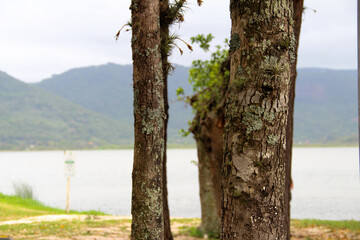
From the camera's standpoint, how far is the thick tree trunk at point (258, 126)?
290cm

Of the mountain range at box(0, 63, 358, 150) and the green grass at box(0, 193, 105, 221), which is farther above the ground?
the mountain range at box(0, 63, 358, 150)

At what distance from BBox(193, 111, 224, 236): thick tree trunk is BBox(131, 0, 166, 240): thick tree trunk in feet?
15.4

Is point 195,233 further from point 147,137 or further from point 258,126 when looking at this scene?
point 258,126

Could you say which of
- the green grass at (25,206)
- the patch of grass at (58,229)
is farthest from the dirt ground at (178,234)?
the green grass at (25,206)

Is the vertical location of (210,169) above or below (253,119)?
below

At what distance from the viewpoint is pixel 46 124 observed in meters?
150

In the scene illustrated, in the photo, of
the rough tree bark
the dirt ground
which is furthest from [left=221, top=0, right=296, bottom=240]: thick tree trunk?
the rough tree bark

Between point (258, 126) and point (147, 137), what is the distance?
173 centimetres

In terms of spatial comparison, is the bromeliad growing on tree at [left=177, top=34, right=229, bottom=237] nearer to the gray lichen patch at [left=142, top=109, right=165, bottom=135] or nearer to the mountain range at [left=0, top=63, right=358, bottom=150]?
the gray lichen patch at [left=142, top=109, right=165, bottom=135]

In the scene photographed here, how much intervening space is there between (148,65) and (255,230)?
6.96 ft

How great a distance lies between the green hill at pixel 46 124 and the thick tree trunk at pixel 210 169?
12695 centimetres

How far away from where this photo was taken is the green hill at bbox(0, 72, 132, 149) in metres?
138

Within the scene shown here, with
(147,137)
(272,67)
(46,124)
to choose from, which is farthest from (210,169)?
(46,124)

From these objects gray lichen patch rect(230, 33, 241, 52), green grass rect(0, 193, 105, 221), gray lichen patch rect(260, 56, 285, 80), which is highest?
gray lichen patch rect(230, 33, 241, 52)
